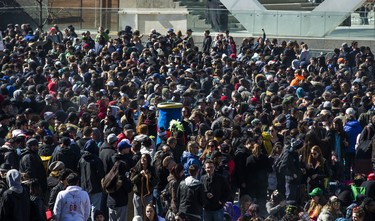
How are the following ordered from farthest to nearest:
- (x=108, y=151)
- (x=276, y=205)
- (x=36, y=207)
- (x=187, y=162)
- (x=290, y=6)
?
(x=290, y=6) < (x=108, y=151) < (x=276, y=205) < (x=187, y=162) < (x=36, y=207)

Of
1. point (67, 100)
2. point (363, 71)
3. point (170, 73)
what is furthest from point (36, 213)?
point (363, 71)

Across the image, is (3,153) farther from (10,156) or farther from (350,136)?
(350,136)

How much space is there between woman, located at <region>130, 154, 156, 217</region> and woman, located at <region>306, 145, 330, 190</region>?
2.70 metres

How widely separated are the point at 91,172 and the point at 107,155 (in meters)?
0.64

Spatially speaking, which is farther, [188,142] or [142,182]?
[188,142]

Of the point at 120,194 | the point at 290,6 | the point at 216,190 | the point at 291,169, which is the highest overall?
the point at 290,6

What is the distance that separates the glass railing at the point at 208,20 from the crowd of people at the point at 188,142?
783cm

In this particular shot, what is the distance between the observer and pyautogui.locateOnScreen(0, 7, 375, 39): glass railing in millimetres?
35625

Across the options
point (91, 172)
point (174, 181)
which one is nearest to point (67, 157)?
point (91, 172)

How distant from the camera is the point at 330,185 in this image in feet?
55.0

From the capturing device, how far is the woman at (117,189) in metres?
14.9

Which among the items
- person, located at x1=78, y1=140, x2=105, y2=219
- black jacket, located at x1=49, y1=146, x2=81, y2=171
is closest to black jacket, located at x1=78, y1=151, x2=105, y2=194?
person, located at x1=78, y1=140, x2=105, y2=219

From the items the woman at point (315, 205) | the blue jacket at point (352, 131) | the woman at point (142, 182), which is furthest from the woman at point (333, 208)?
the blue jacket at point (352, 131)

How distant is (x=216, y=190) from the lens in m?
14.9
